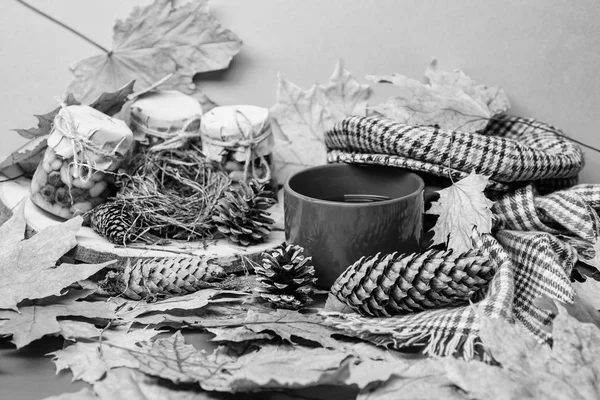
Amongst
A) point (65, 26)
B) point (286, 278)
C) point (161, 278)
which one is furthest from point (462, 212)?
point (65, 26)

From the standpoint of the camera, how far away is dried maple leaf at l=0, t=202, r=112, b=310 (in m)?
0.56

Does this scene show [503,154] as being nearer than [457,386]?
No

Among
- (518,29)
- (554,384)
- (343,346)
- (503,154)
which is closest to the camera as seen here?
(554,384)

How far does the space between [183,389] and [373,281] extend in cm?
18

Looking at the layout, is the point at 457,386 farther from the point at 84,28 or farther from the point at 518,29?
the point at 84,28

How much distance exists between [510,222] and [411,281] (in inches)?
7.5

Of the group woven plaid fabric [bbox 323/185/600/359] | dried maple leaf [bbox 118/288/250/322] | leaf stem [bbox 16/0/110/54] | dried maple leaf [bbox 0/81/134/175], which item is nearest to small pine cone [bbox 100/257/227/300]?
dried maple leaf [bbox 118/288/250/322]

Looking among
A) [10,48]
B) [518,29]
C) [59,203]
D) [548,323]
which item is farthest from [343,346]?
[10,48]

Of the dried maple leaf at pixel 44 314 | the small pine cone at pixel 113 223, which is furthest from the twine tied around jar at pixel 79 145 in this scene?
the dried maple leaf at pixel 44 314

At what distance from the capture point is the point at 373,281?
0.55 m

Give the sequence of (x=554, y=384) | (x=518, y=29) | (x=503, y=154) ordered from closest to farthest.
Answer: (x=554, y=384) → (x=503, y=154) → (x=518, y=29)

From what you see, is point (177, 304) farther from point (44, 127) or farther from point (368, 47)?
point (368, 47)

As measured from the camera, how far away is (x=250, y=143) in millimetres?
733

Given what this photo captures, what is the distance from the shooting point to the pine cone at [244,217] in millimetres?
682
